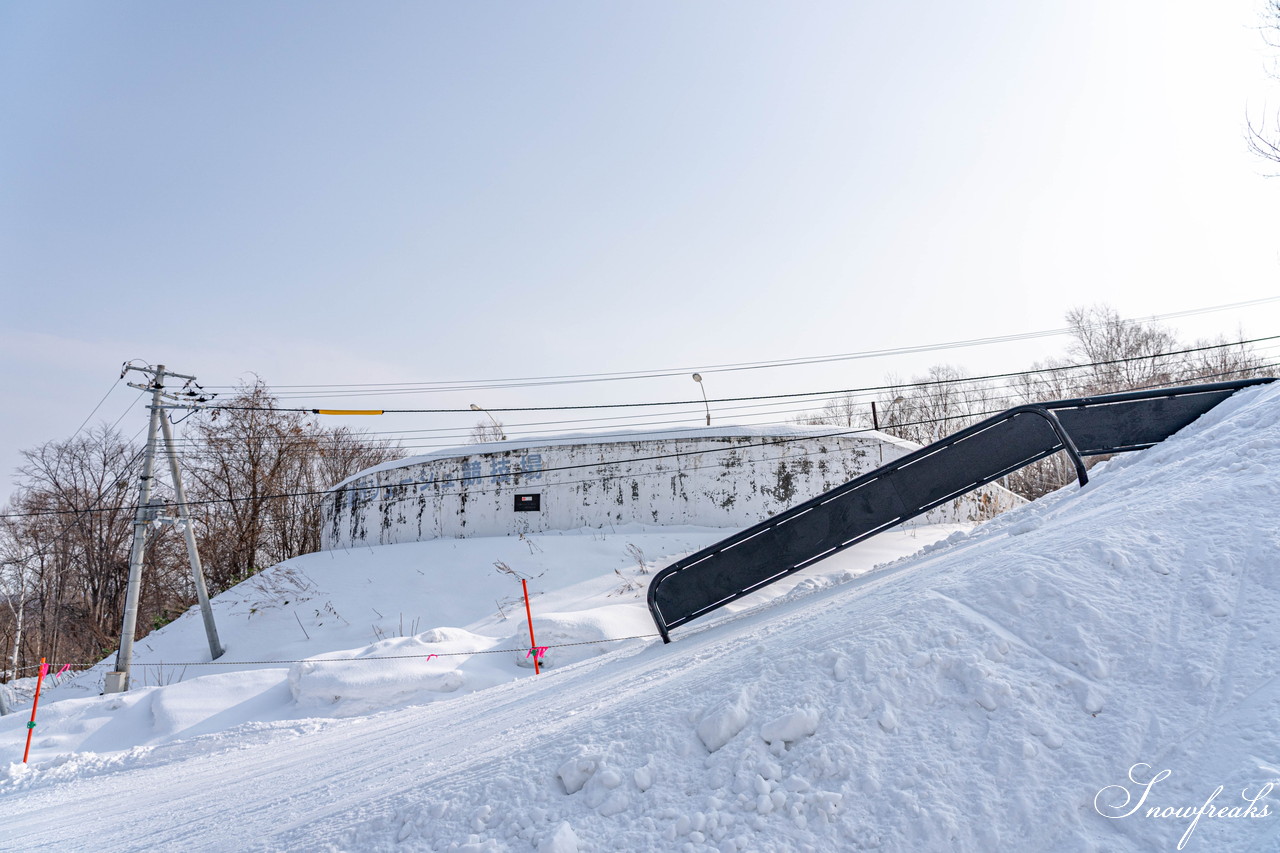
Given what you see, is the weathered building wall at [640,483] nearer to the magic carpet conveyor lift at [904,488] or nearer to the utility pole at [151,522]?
the utility pole at [151,522]

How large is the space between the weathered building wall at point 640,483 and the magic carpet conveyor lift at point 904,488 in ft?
39.6

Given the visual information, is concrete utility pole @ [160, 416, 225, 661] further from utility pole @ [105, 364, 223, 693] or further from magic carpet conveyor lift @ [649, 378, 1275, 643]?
magic carpet conveyor lift @ [649, 378, 1275, 643]

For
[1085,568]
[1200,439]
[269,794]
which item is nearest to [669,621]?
[269,794]

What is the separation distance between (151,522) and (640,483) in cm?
1223

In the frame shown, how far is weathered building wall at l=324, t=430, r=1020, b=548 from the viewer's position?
62.4ft

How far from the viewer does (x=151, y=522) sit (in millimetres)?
15188

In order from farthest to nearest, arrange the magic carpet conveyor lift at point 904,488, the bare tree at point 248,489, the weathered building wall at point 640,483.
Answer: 1. the bare tree at point 248,489
2. the weathered building wall at point 640,483
3. the magic carpet conveyor lift at point 904,488

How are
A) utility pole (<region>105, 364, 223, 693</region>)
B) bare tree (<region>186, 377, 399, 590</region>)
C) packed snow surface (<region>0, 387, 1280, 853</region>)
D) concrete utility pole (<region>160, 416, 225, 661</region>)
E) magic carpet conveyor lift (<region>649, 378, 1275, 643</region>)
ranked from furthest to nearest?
bare tree (<region>186, 377, 399, 590</region>) → concrete utility pole (<region>160, 416, 225, 661</region>) → utility pole (<region>105, 364, 223, 693</region>) → magic carpet conveyor lift (<region>649, 378, 1275, 643</region>) → packed snow surface (<region>0, 387, 1280, 853</region>)

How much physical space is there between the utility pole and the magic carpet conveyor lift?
14.1 m

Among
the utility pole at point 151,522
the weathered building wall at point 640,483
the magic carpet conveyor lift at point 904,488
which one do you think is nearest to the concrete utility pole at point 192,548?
the utility pole at point 151,522

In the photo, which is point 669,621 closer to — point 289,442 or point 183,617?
point 183,617

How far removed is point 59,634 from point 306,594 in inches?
1100

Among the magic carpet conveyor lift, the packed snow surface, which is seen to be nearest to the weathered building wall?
the magic carpet conveyor lift

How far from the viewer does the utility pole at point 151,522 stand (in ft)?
47.6
